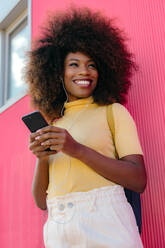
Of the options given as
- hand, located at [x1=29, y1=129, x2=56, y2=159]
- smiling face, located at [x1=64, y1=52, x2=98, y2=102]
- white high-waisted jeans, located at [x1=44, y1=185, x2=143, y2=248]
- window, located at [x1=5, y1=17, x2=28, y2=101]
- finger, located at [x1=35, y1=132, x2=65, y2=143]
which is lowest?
white high-waisted jeans, located at [x1=44, y1=185, x2=143, y2=248]

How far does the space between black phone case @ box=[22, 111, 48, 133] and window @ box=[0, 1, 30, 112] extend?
1.87 meters

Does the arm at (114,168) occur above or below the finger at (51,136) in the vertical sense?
below

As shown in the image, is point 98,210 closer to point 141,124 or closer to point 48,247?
point 48,247

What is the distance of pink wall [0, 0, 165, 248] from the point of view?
1483 millimetres

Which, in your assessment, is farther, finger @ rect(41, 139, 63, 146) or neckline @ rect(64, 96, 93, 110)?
neckline @ rect(64, 96, 93, 110)

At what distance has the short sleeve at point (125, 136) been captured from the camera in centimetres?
123

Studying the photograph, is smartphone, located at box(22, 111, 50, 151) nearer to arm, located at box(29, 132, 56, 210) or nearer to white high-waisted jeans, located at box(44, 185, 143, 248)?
arm, located at box(29, 132, 56, 210)

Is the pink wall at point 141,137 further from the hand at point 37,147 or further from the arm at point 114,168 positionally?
the hand at point 37,147

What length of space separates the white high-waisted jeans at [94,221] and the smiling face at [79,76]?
0.48 meters

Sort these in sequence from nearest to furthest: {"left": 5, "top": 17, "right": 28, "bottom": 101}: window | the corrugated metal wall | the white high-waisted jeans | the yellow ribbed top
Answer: the white high-waisted jeans < the yellow ribbed top < the corrugated metal wall < {"left": 5, "top": 17, "right": 28, "bottom": 101}: window

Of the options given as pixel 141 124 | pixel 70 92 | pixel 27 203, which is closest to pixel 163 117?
pixel 141 124

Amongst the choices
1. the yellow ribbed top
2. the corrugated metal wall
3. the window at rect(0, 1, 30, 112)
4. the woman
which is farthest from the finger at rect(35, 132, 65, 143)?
the window at rect(0, 1, 30, 112)

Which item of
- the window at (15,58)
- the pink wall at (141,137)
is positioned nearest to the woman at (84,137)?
the pink wall at (141,137)

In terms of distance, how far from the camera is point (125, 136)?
1.25 metres
